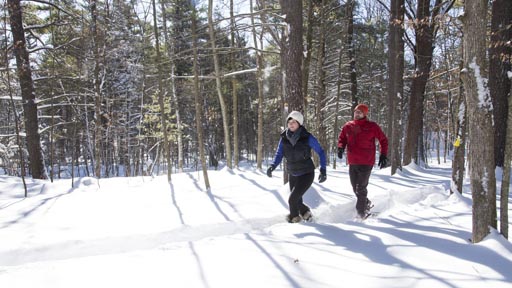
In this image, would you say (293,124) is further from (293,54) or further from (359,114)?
(293,54)

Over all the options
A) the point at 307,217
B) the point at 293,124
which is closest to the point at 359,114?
the point at 293,124

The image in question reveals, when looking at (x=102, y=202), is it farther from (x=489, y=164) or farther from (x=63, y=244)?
(x=489, y=164)

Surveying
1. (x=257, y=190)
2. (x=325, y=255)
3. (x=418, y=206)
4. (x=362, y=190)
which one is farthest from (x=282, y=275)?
(x=257, y=190)

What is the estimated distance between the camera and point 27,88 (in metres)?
11.5

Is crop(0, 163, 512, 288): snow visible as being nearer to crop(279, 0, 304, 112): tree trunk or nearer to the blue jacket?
the blue jacket

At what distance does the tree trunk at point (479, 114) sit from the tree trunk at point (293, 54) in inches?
153

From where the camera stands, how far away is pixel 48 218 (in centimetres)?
627

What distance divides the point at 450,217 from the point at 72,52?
12610mm

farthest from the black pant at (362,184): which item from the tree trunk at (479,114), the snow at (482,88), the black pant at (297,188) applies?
the snow at (482,88)

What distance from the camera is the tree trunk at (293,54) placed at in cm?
716

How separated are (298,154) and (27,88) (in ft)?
34.5

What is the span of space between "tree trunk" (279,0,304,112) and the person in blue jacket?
2.01 m

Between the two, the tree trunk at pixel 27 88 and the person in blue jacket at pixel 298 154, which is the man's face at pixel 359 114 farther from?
the tree trunk at pixel 27 88

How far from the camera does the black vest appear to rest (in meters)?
5.27
